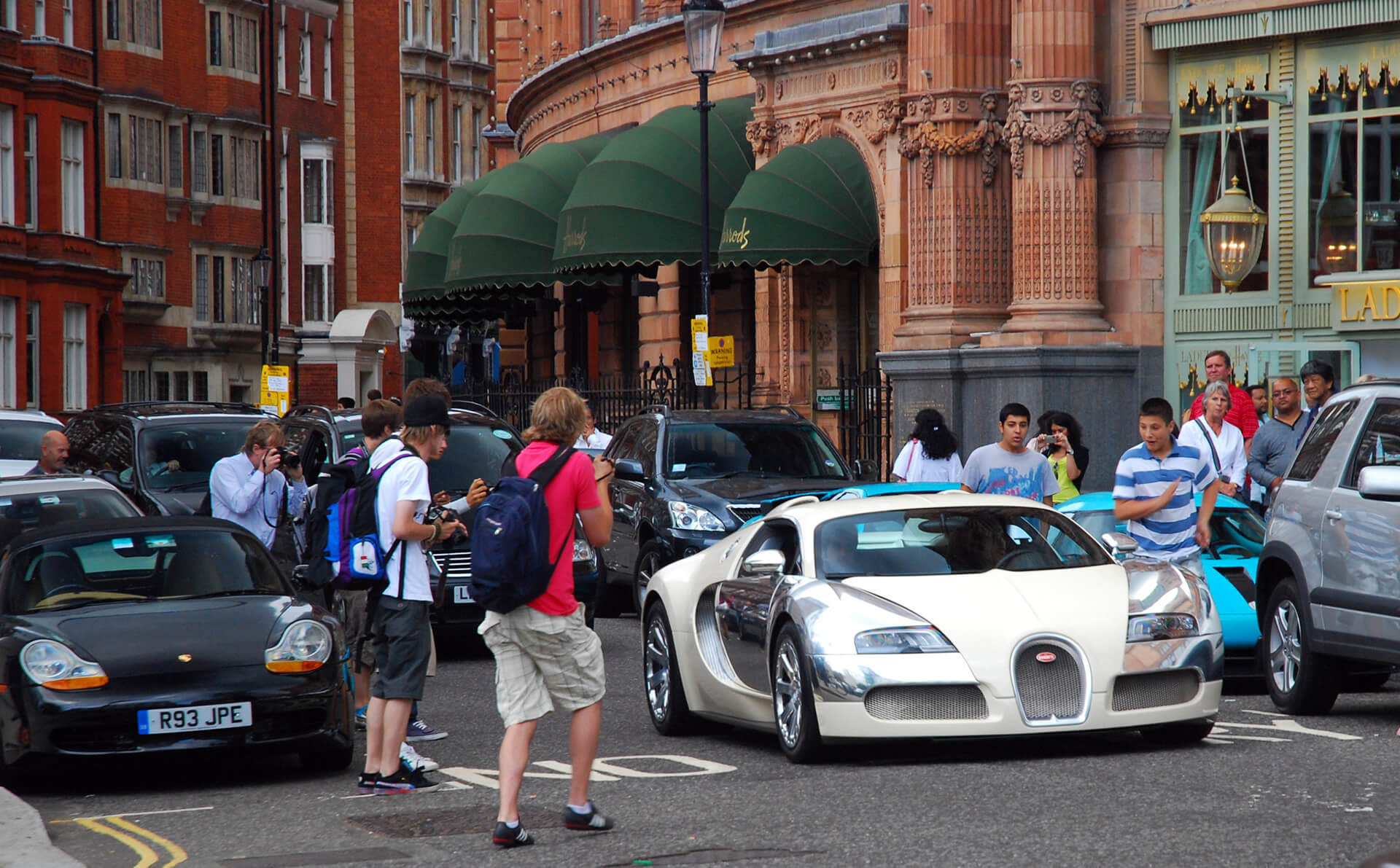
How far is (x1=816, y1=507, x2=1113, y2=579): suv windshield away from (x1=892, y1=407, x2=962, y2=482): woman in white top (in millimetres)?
5538

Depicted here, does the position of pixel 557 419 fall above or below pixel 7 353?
below

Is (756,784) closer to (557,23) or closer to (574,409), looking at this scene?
(574,409)

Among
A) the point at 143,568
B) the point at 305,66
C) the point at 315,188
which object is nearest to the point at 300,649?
the point at 143,568

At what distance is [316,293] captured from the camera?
66.4 m

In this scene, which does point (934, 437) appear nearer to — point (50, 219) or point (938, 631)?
point (938, 631)

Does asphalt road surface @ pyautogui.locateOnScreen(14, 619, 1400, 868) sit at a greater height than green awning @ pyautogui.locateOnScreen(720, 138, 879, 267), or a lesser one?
lesser

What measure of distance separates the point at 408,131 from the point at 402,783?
6367 cm

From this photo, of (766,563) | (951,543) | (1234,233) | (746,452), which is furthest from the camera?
(1234,233)

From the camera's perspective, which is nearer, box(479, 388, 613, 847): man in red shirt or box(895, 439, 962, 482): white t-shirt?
box(479, 388, 613, 847): man in red shirt

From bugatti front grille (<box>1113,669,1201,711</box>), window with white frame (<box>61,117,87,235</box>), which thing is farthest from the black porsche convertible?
window with white frame (<box>61,117,87,235</box>)

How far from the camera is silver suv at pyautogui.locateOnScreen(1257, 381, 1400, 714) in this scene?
10.7m

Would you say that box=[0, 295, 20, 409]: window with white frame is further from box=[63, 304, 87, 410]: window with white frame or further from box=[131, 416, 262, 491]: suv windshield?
box=[131, 416, 262, 491]: suv windshield

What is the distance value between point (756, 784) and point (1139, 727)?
1870 millimetres

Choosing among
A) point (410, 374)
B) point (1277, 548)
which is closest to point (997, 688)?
point (1277, 548)
